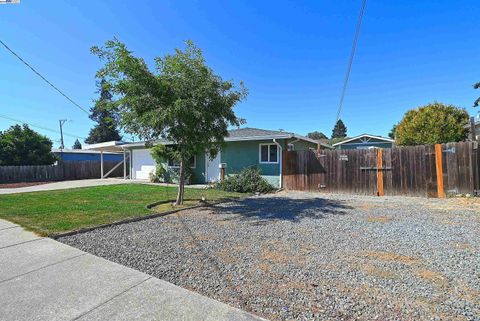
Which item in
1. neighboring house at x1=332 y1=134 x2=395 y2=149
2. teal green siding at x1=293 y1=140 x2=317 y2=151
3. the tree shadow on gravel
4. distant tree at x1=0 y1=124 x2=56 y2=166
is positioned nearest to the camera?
the tree shadow on gravel

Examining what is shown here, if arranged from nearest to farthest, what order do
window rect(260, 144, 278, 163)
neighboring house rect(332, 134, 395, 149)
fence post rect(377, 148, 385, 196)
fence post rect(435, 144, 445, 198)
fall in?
1. fence post rect(435, 144, 445, 198)
2. fence post rect(377, 148, 385, 196)
3. window rect(260, 144, 278, 163)
4. neighboring house rect(332, 134, 395, 149)

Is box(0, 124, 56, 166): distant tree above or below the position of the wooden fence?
above

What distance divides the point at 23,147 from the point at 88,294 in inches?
983

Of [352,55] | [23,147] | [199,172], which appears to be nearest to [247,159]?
[199,172]

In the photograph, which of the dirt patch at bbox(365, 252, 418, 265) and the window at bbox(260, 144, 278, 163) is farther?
the window at bbox(260, 144, 278, 163)

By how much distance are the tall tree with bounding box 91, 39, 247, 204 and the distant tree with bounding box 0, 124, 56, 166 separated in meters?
20.0

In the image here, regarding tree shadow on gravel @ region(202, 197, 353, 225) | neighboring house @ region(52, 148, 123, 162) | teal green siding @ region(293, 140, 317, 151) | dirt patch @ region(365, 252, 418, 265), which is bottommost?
dirt patch @ region(365, 252, 418, 265)

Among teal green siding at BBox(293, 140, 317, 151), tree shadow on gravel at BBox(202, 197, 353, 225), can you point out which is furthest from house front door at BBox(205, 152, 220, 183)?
tree shadow on gravel at BBox(202, 197, 353, 225)

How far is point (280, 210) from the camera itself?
786 cm

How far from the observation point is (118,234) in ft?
17.2

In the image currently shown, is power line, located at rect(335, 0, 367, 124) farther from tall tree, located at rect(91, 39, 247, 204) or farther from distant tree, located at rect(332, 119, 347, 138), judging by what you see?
distant tree, located at rect(332, 119, 347, 138)

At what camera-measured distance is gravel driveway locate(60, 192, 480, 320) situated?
8.68 feet

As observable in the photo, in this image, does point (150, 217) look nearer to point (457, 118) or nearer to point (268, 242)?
point (268, 242)

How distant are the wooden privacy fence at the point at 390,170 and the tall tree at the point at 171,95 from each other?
19.0 ft
